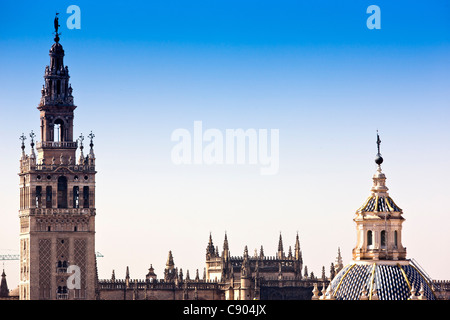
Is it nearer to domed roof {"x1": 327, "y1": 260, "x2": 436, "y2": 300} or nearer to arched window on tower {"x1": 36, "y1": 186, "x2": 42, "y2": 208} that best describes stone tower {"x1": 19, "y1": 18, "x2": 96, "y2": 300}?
arched window on tower {"x1": 36, "y1": 186, "x2": 42, "y2": 208}

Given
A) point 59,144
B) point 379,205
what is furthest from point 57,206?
point 379,205

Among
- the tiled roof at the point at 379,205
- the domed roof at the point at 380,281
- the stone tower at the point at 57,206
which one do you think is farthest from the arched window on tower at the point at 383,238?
the stone tower at the point at 57,206

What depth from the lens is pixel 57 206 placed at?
194000 millimetres

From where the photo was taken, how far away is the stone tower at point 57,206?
19175 centimetres

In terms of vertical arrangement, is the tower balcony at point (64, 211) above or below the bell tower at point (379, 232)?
above

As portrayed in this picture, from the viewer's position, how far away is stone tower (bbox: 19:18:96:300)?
192 meters

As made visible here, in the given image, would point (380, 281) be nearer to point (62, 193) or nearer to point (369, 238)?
point (369, 238)

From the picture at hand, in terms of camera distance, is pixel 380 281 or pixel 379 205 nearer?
pixel 380 281

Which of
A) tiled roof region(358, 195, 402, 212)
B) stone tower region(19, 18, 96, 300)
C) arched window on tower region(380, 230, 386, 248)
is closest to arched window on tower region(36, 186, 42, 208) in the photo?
stone tower region(19, 18, 96, 300)

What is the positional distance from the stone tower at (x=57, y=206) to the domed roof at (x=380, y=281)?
77.8m

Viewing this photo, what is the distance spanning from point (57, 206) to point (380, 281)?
83686 mm

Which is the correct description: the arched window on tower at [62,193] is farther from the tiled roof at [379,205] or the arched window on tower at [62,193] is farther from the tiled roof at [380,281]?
the tiled roof at [380,281]
